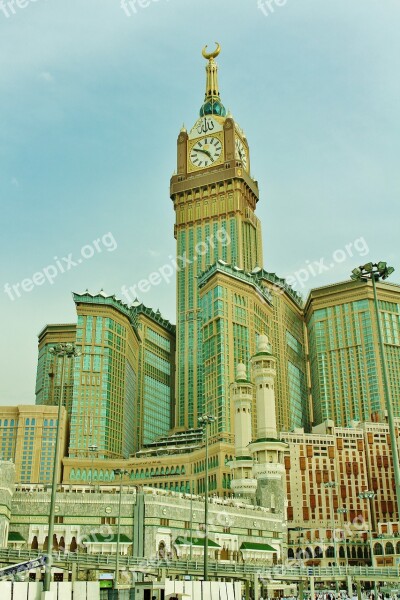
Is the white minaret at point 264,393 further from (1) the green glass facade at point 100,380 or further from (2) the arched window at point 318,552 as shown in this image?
(1) the green glass facade at point 100,380

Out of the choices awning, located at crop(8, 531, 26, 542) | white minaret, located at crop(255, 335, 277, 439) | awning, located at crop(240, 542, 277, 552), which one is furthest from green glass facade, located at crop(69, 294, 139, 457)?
awning, located at crop(8, 531, 26, 542)

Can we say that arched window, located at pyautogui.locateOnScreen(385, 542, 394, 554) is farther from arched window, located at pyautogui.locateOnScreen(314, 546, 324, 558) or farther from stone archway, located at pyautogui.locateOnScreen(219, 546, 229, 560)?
stone archway, located at pyautogui.locateOnScreen(219, 546, 229, 560)

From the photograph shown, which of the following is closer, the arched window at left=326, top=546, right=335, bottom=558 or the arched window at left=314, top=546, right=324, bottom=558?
the arched window at left=314, top=546, right=324, bottom=558

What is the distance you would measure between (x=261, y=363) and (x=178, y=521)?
128 feet

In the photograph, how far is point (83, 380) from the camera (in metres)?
180

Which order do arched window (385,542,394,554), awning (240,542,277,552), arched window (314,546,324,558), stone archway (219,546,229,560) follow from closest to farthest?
stone archway (219,546,229,560), awning (240,542,277,552), arched window (385,542,394,554), arched window (314,546,324,558)

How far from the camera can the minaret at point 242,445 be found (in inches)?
3880

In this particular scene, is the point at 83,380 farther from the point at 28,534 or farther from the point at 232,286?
the point at 28,534

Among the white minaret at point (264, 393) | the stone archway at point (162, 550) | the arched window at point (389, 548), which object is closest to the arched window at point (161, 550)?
the stone archway at point (162, 550)

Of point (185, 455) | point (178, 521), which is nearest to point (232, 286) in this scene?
point (185, 455)

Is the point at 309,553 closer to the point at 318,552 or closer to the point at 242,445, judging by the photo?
the point at 318,552

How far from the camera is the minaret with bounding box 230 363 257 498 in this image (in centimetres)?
9856

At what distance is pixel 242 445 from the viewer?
109 m

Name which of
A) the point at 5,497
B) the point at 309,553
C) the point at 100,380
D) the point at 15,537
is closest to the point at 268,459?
the point at 15,537
